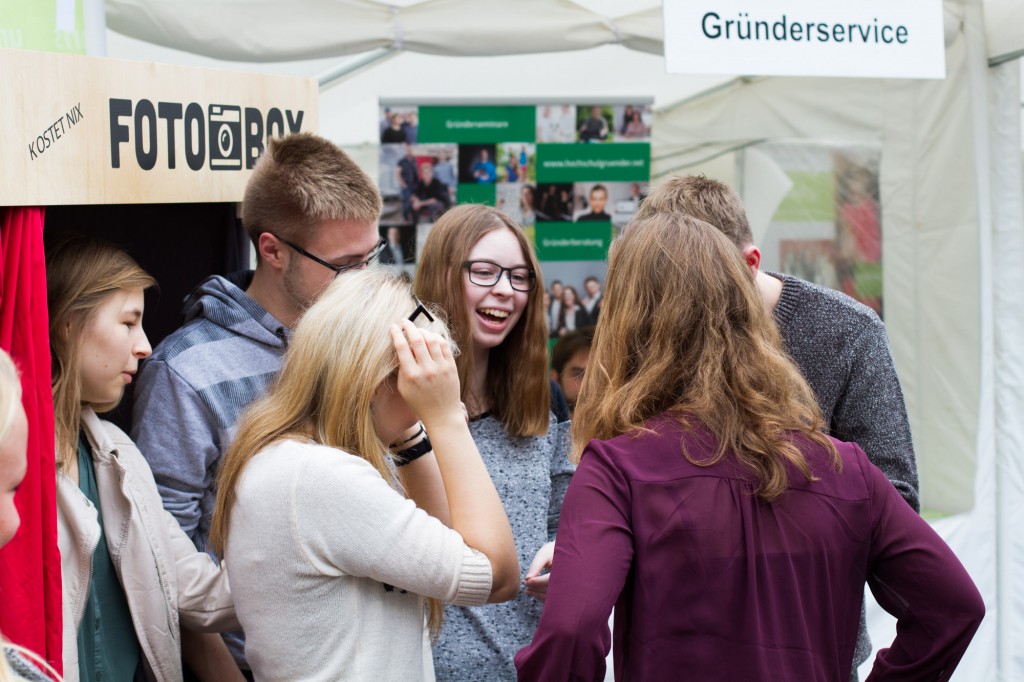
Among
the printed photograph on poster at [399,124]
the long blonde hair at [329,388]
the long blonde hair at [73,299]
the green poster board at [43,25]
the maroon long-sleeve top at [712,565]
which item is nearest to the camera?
the maroon long-sleeve top at [712,565]

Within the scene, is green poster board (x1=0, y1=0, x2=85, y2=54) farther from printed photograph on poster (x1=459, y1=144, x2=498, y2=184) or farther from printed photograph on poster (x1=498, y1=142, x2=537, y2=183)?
printed photograph on poster (x1=498, y1=142, x2=537, y2=183)

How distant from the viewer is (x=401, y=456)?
1.95 m

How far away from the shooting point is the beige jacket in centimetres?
183

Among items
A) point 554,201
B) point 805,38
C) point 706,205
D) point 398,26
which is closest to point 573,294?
point 554,201

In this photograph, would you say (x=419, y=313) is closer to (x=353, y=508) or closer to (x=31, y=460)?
(x=353, y=508)

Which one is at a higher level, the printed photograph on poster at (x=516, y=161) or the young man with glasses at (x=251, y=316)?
the printed photograph on poster at (x=516, y=161)

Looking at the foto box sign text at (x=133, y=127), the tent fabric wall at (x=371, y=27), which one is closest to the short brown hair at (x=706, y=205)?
the foto box sign text at (x=133, y=127)

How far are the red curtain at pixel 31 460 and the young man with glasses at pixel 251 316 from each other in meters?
0.33

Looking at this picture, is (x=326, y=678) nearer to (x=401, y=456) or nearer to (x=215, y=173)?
(x=401, y=456)

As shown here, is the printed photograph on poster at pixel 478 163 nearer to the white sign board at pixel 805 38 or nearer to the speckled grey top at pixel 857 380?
Answer: the white sign board at pixel 805 38

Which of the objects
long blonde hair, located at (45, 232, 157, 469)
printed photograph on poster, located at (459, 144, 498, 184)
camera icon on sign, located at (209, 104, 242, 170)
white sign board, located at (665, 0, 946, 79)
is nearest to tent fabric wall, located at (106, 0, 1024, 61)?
printed photograph on poster, located at (459, 144, 498, 184)

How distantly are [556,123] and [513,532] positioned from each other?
2.87 metres

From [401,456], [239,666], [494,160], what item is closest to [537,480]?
[401,456]

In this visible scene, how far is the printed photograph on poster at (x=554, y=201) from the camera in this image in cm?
482
